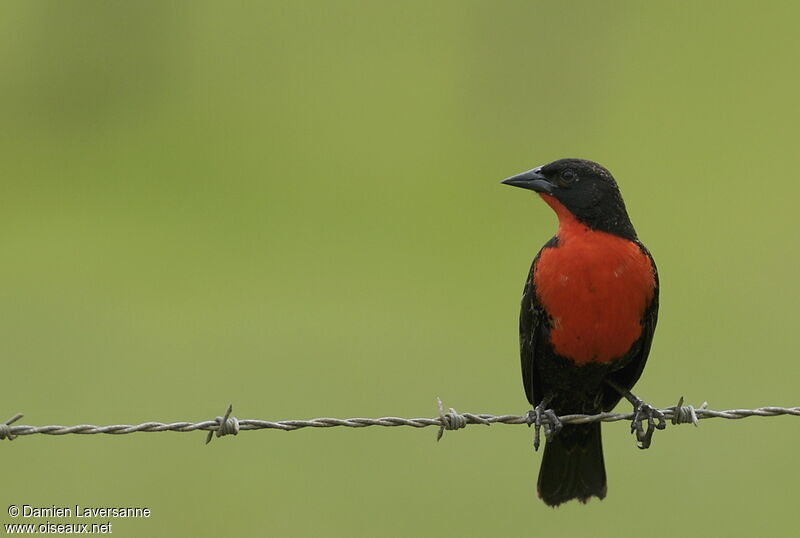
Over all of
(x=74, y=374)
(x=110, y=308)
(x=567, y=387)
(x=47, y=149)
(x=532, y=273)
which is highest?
(x=47, y=149)

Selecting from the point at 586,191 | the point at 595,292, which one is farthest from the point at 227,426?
the point at 586,191

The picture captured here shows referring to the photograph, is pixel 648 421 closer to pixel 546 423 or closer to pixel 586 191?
pixel 546 423

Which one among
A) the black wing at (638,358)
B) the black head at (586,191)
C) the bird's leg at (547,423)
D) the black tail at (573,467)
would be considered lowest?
the black tail at (573,467)

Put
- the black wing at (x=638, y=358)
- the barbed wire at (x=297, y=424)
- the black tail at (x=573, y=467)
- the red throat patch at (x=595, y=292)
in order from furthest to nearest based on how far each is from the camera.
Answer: the black tail at (x=573, y=467), the black wing at (x=638, y=358), the red throat patch at (x=595, y=292), the barbed wire at (x=297, y=424)

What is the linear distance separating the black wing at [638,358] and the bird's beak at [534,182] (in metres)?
0.51

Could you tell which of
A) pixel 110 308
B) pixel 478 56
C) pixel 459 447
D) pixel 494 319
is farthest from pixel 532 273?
pixel 478 56

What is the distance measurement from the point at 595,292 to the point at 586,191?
514 mm

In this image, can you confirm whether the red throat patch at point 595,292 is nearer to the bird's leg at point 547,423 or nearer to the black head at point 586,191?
the black head at point 586,191

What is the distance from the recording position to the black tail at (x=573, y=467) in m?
6.35

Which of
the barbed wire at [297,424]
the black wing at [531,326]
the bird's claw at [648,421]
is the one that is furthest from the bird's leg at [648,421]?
the black wing at [531,326]

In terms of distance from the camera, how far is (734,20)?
19.1m

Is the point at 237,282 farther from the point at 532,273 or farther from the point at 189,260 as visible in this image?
the point at 532,273

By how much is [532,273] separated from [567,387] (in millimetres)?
579

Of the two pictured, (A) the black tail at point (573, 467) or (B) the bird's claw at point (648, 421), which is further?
(A) the black tail at point (573, 467)
